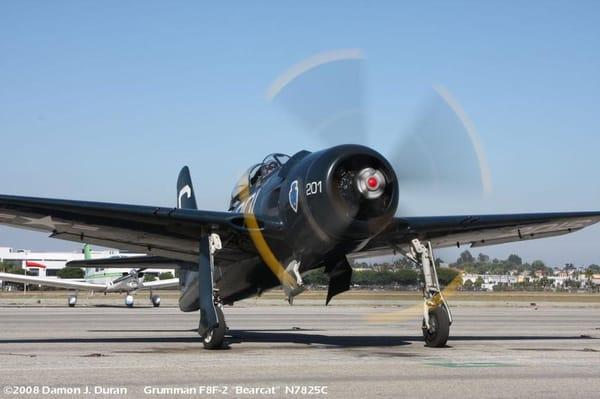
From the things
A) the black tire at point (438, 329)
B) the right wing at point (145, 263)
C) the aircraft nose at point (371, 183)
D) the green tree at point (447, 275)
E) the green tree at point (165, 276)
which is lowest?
the black tire at point (438, 329)

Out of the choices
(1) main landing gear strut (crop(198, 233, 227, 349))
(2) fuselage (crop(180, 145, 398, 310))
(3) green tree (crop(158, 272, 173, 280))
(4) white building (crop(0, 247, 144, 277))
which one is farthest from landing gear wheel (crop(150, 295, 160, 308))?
(4) white building (crop(0, 247, 144, 277))

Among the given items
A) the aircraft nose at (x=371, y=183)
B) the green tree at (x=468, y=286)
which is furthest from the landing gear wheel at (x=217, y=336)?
the green tree at (x=468, y=286)

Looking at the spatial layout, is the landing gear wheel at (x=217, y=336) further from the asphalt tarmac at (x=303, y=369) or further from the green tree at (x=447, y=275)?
the green tree at (x=447, y=275)

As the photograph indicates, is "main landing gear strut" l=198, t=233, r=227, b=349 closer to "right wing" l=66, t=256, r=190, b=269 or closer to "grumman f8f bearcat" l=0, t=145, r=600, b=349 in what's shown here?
"grumman f8f bearcat" l=0, t=145, r=600, b=349

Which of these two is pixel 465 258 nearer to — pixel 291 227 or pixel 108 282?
pixel 291 227

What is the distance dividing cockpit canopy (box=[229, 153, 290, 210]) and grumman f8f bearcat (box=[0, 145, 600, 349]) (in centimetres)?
3

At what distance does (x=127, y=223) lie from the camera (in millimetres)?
15789

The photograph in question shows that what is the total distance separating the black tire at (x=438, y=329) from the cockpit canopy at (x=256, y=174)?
4147 millimetres

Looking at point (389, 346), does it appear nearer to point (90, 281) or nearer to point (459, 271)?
point (459, 271)

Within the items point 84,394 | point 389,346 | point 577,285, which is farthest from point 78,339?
point 577,285

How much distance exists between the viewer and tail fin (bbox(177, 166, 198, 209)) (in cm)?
2228

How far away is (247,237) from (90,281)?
47.5 metres

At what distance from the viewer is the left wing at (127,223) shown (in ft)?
48.6

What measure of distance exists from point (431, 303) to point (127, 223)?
6001 mm
